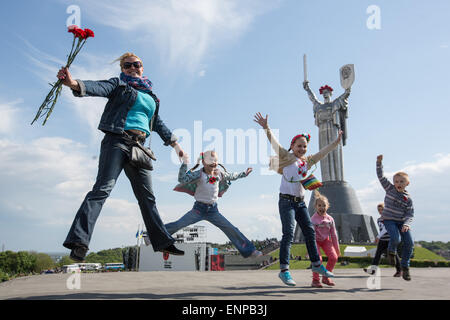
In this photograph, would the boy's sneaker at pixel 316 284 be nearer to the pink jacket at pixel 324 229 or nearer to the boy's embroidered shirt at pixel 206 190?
the pink jacket at pixel 324 229

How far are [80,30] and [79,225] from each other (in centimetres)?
201

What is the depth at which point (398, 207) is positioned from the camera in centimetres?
582

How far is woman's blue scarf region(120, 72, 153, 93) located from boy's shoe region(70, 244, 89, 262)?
198 cm

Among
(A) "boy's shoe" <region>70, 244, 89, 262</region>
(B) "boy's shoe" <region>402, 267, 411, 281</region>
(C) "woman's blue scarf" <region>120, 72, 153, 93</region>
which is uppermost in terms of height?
(C) "woman's blue scarf" <region>120, 72, 153, 93</region>

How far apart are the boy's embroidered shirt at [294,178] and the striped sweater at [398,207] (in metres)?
1.80

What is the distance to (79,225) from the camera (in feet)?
11.0

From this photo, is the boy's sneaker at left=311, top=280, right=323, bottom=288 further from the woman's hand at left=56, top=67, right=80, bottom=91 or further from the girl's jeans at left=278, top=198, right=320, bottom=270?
the woman's hand at left=56, top=67, right=80, bottom=91

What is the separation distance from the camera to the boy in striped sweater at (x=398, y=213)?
5672mm

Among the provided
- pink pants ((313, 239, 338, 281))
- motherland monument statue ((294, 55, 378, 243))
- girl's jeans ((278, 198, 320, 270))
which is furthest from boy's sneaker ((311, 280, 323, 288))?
motherland monument statue ((294, 55, 378, 243))

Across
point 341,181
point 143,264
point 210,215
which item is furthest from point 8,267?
point 210,215

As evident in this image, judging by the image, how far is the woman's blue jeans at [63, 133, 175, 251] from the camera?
3.36 m
